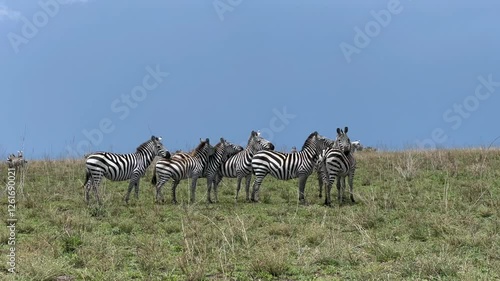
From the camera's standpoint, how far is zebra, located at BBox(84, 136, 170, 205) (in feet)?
41.5

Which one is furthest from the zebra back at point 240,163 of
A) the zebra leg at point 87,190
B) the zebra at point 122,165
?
the zebra leg at point 87,190

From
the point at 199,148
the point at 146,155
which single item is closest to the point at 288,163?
the point at 199,148

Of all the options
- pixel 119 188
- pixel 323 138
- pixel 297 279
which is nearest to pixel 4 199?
pixel 119 188

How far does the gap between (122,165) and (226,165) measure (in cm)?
303

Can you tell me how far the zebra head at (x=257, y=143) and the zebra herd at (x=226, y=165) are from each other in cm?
7

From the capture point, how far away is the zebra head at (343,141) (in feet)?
41.7

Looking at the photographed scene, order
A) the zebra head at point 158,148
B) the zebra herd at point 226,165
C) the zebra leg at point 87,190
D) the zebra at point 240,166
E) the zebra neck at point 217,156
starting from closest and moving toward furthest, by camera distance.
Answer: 1. the zebra leg at point 87,190
2. the zebra herd at point 226,165
3. the zebra at point 240,166
4. the zebra neck at point 217,156
5. the zebra head at point 158,148

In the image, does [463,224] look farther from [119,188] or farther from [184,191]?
[119,188]

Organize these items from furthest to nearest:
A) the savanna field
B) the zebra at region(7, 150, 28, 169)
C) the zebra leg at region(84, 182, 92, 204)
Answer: the zebra at region(7, 150, 28, 169)
the zebra leg at region(84, 182, 92, 204)
the savanna field

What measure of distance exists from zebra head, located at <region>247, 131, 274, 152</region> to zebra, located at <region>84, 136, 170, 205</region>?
2.70 meters

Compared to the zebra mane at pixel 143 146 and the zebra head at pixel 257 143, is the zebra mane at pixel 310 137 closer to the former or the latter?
the zebra head at pixel 257 143

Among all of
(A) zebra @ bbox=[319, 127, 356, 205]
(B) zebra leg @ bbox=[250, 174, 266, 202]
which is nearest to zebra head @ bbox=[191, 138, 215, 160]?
(B) zebra leg @ bbox=[250, 174, 266, 202]

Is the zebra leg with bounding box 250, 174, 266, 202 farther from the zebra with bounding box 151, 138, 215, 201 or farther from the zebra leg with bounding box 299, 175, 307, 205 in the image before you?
the zebra with bounding box 151, 138, 215, 201

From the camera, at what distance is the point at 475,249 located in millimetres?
6668
